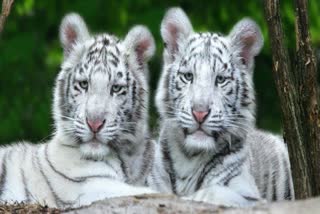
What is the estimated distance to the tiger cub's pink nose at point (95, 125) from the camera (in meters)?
8.67

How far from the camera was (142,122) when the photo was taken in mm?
9133

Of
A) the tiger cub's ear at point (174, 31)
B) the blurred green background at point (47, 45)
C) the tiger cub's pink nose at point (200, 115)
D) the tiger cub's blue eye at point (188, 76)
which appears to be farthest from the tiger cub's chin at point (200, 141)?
the blurred green background at point (47, 45)

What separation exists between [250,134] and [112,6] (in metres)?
4.91

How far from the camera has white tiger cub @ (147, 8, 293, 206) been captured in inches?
340

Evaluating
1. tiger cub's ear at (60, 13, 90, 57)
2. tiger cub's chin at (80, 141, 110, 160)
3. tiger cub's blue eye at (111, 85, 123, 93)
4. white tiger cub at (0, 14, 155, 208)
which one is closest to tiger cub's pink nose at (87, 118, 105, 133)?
white tiger cub at (0, 14, 155, 208)

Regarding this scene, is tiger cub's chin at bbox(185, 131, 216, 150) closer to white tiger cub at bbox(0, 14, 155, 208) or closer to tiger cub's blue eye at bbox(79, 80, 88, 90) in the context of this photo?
white tiger cub at bbox(0, 14, 155, 208)

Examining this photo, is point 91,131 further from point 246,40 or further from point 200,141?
point 246,40

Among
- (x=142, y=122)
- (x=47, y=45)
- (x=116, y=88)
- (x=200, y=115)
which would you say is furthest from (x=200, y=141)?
(x=47, y=45)

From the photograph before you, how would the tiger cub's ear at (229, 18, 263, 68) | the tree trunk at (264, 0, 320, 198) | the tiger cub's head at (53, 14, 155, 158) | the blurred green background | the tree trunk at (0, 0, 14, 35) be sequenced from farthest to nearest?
the blurred green background < the tiger cub's ear at (229, 18, 263, 68) < the tiger cub's head at (53, 14, 155, 158) < the tree trunk at (0, 0, 14, 35) < the tree trunk at (264, 0, 320, 198)

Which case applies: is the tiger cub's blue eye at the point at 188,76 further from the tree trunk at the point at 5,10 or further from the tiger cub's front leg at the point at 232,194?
the tree trunk at the point at 5,10

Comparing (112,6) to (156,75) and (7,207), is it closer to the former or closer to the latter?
(156,75)

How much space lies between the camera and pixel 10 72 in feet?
Result: 45.6

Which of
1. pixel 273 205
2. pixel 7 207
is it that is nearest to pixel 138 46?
pixel 7 207

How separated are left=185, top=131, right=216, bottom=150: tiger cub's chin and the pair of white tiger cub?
0.01 metres
